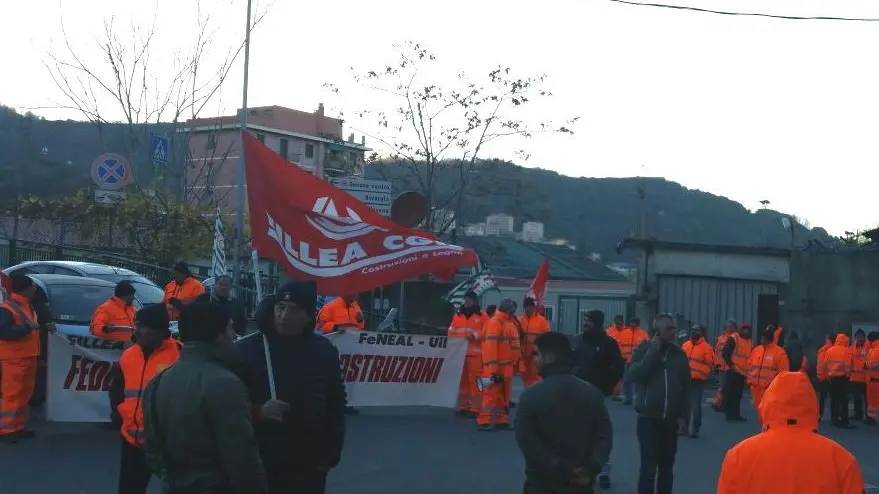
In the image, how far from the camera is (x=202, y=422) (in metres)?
4.70

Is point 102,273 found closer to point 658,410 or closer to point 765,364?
point 765,364

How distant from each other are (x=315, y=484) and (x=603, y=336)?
505 centimetres

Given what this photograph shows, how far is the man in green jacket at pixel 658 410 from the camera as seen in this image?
31.0 feet

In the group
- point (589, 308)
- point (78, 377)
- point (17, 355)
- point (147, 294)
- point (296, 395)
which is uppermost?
point (589, 308)

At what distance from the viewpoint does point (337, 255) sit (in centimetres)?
1005

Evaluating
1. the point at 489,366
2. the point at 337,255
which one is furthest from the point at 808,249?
the point at 337,255

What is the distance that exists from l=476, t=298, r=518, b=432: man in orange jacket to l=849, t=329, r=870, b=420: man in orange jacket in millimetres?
8500

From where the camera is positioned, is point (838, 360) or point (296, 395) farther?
point (838, 360)

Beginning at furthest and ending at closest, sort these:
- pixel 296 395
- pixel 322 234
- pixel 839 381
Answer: pixel 839 381
pixel 322 234
pixel 296 395

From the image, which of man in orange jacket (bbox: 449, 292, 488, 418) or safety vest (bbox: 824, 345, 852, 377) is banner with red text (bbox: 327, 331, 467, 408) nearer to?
man in orange jacket (bbox: 449, 292, 488, 418)

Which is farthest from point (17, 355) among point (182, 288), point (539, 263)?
point (539, 263)

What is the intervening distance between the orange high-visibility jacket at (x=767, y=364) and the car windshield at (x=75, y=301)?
1009 centimetres

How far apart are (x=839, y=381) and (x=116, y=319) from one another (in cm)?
1277

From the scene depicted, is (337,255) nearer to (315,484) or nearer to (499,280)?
(315,484)
